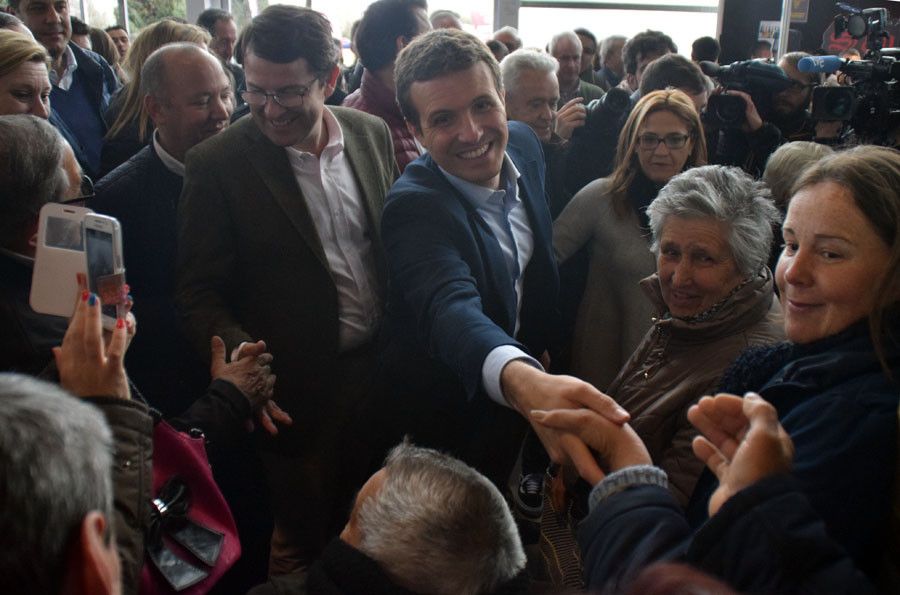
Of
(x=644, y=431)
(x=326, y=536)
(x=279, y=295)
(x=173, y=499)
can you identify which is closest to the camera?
(x=173, y=499)

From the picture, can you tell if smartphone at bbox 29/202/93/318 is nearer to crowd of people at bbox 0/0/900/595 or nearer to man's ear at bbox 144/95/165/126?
crowd of people at bbox 0/0/900/595

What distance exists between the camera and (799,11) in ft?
19.5

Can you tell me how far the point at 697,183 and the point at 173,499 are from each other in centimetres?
141

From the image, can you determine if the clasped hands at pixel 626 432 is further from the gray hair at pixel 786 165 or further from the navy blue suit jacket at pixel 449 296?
the gray hair at pixel 786 165

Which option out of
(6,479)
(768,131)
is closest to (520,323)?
(6,479)

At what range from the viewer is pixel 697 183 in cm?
197

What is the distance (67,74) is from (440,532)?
3.50m

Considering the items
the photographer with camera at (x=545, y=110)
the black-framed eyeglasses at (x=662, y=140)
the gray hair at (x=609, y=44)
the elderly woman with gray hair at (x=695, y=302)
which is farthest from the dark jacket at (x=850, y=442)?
the gray hair at (x=609, y=44)

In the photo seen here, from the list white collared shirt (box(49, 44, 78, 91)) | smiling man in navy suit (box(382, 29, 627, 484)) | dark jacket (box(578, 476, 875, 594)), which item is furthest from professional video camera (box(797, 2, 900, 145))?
white collared shirt (box(49, 44, 78, 91))

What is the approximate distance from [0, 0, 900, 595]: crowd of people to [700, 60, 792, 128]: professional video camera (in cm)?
3

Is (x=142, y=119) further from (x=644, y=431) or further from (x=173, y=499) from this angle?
(x=644, y=431)

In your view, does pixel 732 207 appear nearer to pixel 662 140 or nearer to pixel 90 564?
pixel 662 140

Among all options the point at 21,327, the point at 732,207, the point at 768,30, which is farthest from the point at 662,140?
the point at 768,30

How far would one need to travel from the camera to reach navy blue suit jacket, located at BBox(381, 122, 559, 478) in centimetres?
167
